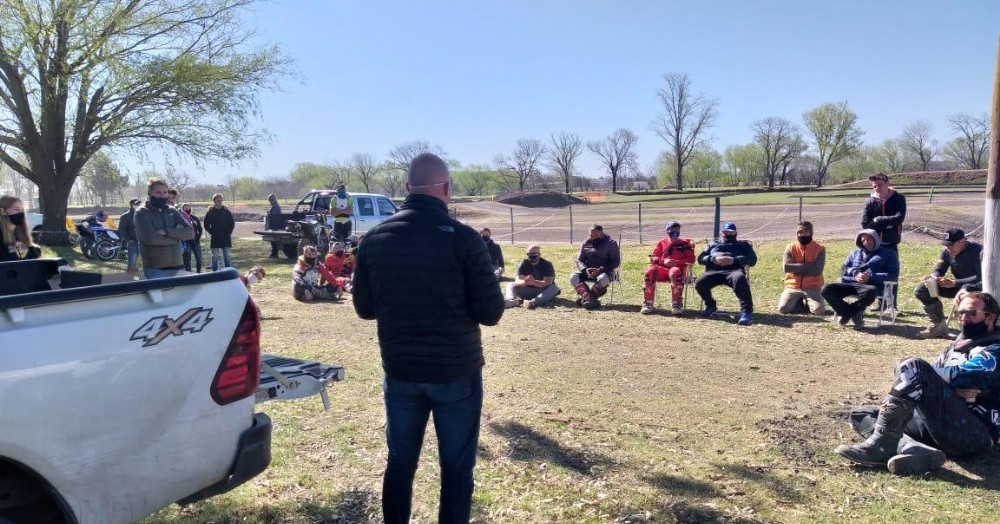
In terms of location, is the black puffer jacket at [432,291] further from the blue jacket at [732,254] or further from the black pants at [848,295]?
the blue jacket at [732,254]

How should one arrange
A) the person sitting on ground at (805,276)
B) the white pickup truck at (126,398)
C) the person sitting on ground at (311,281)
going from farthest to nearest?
the person sitting on ground at (311,281)
the person sitting on ground at (805,276)
the white pickup truck at (126,398)

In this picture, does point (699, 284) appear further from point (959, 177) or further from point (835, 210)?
point (959, 177)

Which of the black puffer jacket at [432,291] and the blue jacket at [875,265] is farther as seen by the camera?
the blue jacket at [875,265]

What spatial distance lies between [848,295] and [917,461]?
478 cm

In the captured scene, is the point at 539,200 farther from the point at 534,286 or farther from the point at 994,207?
the point at 994,207

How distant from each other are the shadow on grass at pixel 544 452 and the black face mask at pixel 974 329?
2.31m

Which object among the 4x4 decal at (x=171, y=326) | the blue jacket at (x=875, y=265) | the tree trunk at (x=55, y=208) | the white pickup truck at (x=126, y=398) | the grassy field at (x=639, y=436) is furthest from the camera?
the tree trunk at (x=55, y=208)

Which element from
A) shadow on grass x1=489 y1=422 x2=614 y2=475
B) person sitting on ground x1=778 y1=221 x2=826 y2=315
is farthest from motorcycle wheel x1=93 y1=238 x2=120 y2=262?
shadow on grass x1=489 y1=422 x2=614 y2=475

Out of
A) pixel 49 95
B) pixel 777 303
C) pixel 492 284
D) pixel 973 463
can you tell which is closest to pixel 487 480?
pixel 492 284

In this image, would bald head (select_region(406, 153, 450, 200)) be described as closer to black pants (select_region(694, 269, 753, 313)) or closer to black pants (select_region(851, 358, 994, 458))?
black pants (select_region(851, 358, 994, 458))

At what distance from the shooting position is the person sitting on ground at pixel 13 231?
225 inches

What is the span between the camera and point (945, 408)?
3.96m

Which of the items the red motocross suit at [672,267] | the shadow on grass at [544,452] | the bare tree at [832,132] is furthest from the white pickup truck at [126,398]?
the bare tree at [832,132]

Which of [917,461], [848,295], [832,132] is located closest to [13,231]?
[917,461]
